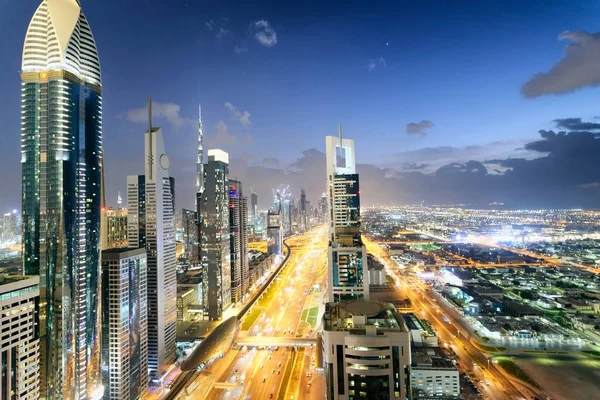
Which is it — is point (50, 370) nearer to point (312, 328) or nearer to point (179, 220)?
point (312, 328)

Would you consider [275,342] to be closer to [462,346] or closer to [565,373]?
[462,346]

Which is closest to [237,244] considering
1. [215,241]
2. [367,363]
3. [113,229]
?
[215,241]

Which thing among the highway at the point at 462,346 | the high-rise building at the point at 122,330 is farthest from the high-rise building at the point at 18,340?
the highway at the point at 462,346

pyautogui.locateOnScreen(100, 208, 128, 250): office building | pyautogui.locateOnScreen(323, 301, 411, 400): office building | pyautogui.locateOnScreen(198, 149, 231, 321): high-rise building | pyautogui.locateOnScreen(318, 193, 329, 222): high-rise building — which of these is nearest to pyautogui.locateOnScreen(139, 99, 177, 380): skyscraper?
pyautogui.locateOnScreen(198, 149, 231, 321): high-rise building

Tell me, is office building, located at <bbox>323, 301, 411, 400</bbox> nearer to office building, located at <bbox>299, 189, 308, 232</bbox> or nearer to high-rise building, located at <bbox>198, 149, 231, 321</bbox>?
high-rise building, located at <bbox>198, 149, 231, 321</bbox>

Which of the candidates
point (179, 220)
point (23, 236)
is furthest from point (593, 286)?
point (179, 220)

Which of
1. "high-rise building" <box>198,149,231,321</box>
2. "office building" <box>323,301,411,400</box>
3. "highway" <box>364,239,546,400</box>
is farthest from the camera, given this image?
"high-rise building" <box>198,149,231,321</box>

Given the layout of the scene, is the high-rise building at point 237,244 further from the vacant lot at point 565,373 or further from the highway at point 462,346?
the vacant lot at point 565,373
